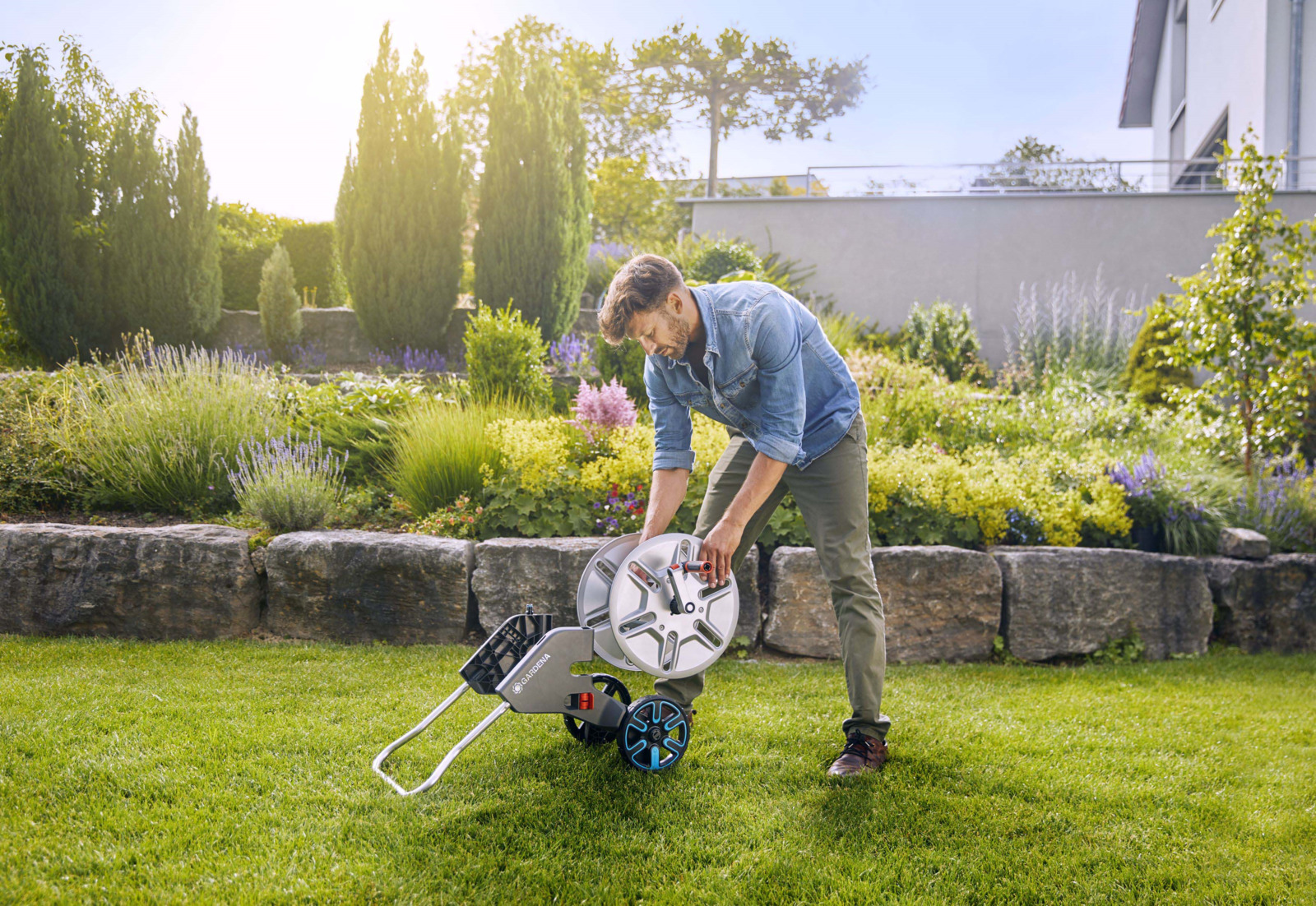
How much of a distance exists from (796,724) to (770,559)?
1121mm

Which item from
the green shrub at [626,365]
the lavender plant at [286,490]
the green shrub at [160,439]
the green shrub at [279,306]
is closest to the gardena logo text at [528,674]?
the lavender plant at [286,490]

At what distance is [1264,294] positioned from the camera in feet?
17.5

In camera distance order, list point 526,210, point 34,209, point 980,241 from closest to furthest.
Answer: point 34,209, point 526,210, point 980,241

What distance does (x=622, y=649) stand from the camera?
2287 mm

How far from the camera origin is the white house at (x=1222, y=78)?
412 inches

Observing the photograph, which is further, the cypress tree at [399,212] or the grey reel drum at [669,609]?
the cypress tree at [399,212]

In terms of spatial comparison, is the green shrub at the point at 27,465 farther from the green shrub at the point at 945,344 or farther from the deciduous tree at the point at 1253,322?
the green shrub at the point at 945,344

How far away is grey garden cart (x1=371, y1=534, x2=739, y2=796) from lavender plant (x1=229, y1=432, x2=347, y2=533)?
6.58 feet

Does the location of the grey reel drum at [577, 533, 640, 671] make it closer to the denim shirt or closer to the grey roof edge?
the denim shirt

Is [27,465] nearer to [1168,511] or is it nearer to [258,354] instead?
[258,354]

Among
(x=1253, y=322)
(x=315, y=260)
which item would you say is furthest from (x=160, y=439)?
(x=315, y=260)

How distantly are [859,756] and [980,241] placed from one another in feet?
36.3

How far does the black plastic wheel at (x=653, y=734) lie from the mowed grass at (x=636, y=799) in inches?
2.5

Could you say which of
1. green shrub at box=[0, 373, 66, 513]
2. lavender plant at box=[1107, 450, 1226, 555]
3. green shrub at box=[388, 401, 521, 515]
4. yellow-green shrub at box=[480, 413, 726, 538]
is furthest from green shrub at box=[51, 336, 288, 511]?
lavender plant at box=[1107, 450, 1226, 555]
